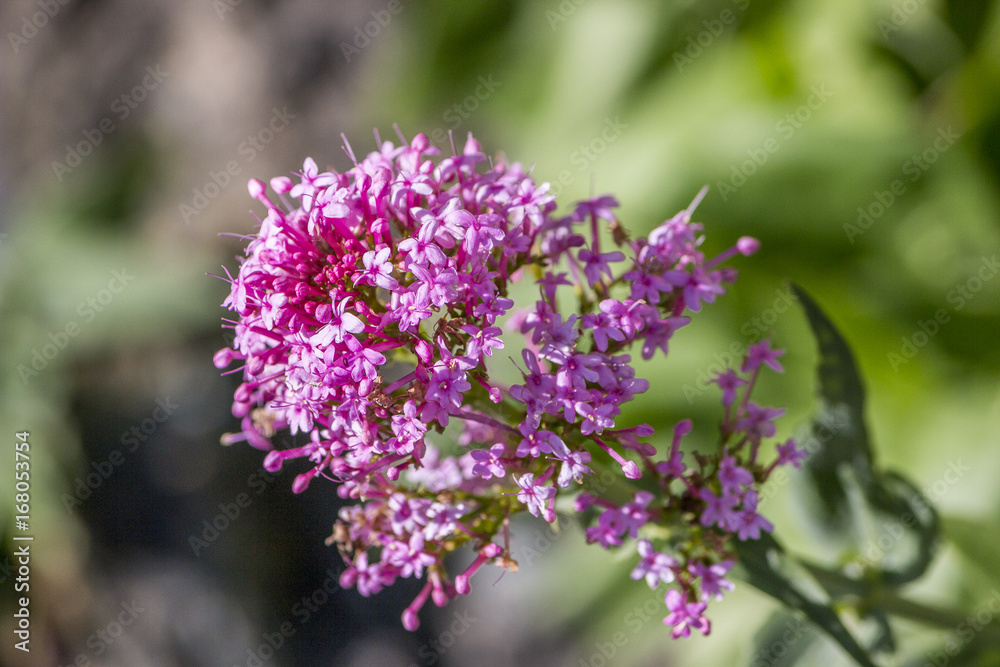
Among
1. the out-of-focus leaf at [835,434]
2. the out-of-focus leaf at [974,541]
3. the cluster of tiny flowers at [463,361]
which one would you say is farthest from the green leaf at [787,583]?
the out-of-focus leaf at [974,541]

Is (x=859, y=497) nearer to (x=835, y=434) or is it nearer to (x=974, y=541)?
(x=835, y=434)

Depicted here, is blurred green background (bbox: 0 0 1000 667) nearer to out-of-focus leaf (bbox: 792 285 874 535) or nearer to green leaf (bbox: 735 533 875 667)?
out-of-focus leaf (bbox: 792 285 874 535)

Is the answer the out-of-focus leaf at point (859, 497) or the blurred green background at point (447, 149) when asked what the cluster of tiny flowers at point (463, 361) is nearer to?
the out-of-focus leaf at point (859, 497)

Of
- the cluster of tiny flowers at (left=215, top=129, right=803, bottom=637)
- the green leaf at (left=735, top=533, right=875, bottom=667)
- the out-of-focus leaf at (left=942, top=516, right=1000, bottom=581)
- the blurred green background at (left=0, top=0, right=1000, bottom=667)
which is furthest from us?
the blurred green background at (left=0, top=0, right=1000, bottom=667)

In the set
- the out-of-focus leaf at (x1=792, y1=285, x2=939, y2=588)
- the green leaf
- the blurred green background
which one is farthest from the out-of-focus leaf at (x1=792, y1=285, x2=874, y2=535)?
the green leaf

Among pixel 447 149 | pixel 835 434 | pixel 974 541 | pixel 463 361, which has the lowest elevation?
pixel 974 541

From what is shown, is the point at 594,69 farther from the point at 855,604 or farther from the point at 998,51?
the point at 855,604

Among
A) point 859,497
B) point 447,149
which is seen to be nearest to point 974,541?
point 859,497
